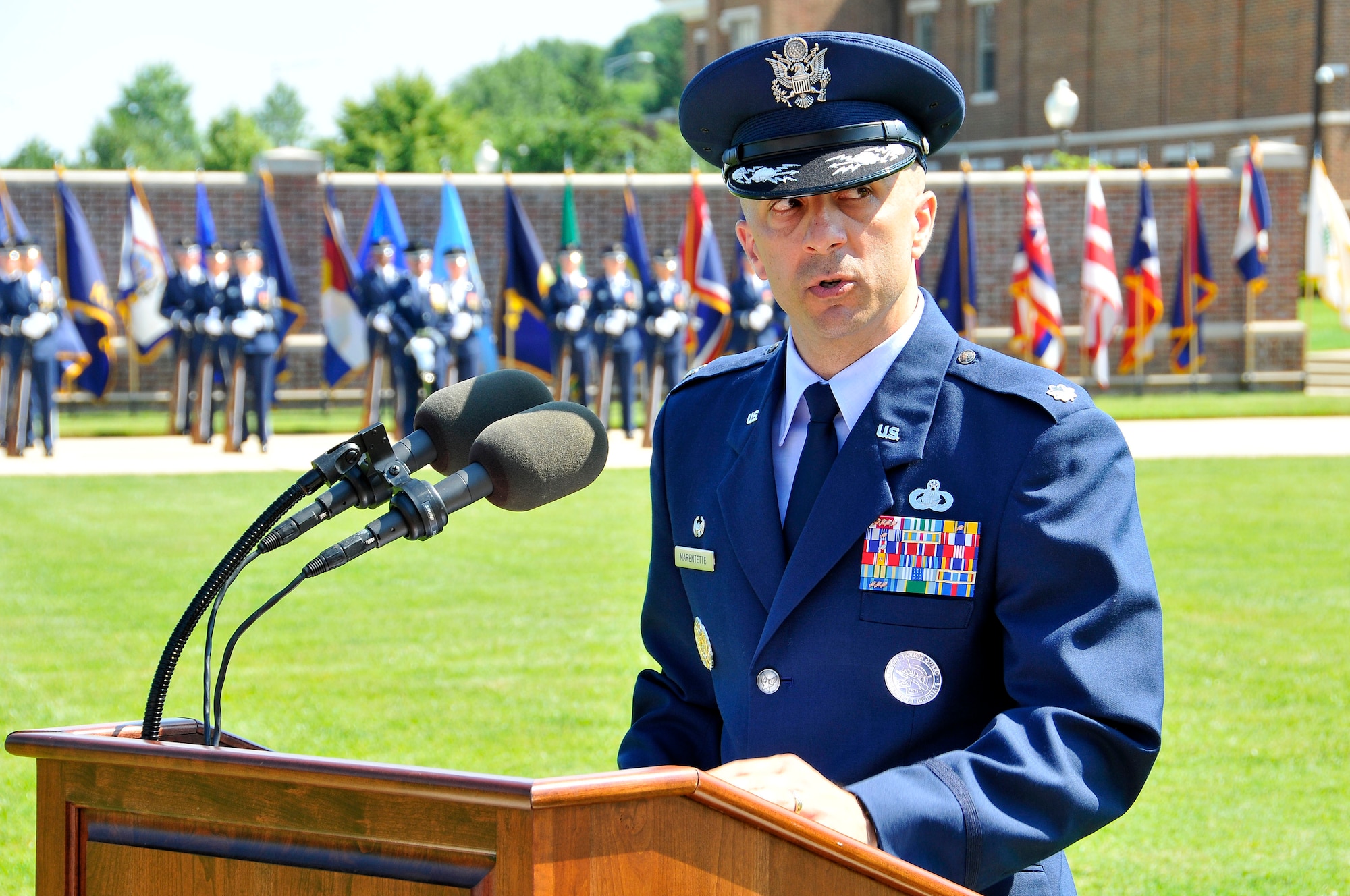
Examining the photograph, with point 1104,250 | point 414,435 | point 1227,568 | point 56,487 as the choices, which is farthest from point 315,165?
point 414,435

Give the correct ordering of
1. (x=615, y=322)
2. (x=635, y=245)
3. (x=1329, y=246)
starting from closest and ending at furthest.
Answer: (x=615, y=322) → (x=635, y=245) → (x=1329, y=246)

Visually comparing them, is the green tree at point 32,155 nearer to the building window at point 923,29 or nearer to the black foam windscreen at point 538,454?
the building window at point 923,29

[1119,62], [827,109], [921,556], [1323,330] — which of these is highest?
[1119,62]

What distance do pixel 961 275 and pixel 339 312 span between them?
9784 mm

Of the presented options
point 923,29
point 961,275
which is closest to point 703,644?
point 961,275

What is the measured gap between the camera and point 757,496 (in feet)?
6.61

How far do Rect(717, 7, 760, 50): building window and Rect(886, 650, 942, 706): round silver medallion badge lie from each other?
40540 mm

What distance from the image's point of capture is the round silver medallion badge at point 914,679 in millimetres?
1826

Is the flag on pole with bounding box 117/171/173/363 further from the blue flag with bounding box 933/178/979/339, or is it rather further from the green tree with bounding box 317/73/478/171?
the green tree with bounding box 317/73/478/171

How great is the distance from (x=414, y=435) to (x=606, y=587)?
22.9 ft

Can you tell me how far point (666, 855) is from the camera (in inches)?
50.5

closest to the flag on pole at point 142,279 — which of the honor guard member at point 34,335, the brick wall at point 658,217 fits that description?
the brick wall at point 658,217

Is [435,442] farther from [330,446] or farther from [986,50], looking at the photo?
[986,50]

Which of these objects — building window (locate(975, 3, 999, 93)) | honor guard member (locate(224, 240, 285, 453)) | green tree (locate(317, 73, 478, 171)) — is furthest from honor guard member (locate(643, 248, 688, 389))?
green tree (locate(317, 73, 478, 171))
